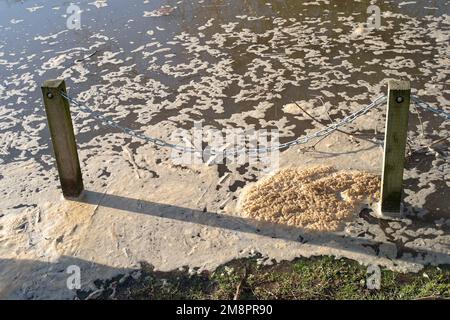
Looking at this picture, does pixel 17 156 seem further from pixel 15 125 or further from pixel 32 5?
pixel 32 5

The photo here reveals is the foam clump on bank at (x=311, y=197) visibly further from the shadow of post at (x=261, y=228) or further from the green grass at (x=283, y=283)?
the green grass at (x=283, y=283)

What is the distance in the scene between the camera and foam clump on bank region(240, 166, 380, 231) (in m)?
3.68

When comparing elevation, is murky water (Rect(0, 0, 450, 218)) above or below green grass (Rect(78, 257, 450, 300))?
above

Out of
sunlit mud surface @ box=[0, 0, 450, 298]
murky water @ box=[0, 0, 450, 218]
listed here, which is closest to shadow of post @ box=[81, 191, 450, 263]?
sunlit mud surface @ box=[0, 0, 450, 298]

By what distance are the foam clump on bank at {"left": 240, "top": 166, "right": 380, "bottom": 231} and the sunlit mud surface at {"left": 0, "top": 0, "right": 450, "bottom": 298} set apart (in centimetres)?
10

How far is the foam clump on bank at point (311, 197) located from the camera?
3684 millimetres

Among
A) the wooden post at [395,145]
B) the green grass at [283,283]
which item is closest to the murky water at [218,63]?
the wooden post at [395,145]

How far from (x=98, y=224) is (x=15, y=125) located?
207 centimetres

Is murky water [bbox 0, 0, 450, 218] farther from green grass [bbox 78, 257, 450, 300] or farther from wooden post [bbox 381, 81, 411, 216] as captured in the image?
green grass [bbox 78, 257, 450, 300]

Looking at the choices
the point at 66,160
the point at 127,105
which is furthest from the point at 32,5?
the point at 66,160

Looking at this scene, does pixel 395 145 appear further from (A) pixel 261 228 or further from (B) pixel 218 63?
(B) pixel 218 63

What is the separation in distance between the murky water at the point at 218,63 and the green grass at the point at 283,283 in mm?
1653

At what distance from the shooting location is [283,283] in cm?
320

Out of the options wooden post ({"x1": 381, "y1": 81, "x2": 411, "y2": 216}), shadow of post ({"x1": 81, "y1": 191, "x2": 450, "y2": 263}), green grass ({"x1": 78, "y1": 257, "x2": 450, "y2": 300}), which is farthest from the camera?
shadow of post ({"x1": 81, "y1": 191, "x2": 450, "y2": 263})
